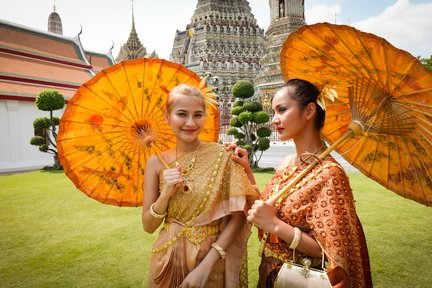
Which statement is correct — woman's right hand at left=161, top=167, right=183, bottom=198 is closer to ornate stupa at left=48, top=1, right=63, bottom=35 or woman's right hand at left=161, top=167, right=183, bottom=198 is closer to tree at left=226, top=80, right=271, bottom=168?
tree at left=226, top=80, right=271, bottom=168

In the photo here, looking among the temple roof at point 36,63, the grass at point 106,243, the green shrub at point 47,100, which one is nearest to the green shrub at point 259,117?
the grass at point 106,243

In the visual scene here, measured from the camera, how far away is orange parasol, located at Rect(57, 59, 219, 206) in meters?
2.01

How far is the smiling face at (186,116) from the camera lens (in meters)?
1.78

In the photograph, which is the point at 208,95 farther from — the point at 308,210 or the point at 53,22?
the point at 53,22

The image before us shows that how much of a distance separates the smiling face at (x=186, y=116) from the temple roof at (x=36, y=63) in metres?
14.2

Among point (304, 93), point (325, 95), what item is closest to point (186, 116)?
point (304, 93)

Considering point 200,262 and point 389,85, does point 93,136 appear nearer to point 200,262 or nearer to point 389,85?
point 200,262

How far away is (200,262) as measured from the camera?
1.75 meters

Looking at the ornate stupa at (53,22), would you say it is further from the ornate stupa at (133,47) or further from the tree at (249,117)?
the tree at (249,117)

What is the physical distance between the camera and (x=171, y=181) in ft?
5.50

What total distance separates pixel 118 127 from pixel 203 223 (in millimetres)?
854

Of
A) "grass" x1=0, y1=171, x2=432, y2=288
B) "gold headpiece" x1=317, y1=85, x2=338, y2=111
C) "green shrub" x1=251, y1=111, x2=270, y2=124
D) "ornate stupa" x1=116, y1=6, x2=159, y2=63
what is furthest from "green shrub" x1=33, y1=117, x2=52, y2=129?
"ornate stupa" x1=116, y1=6, x2=159, y2=63

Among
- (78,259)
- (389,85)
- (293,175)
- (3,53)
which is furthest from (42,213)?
(3,53)

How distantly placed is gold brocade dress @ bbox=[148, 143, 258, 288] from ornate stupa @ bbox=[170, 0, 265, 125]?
3173 centimetres
